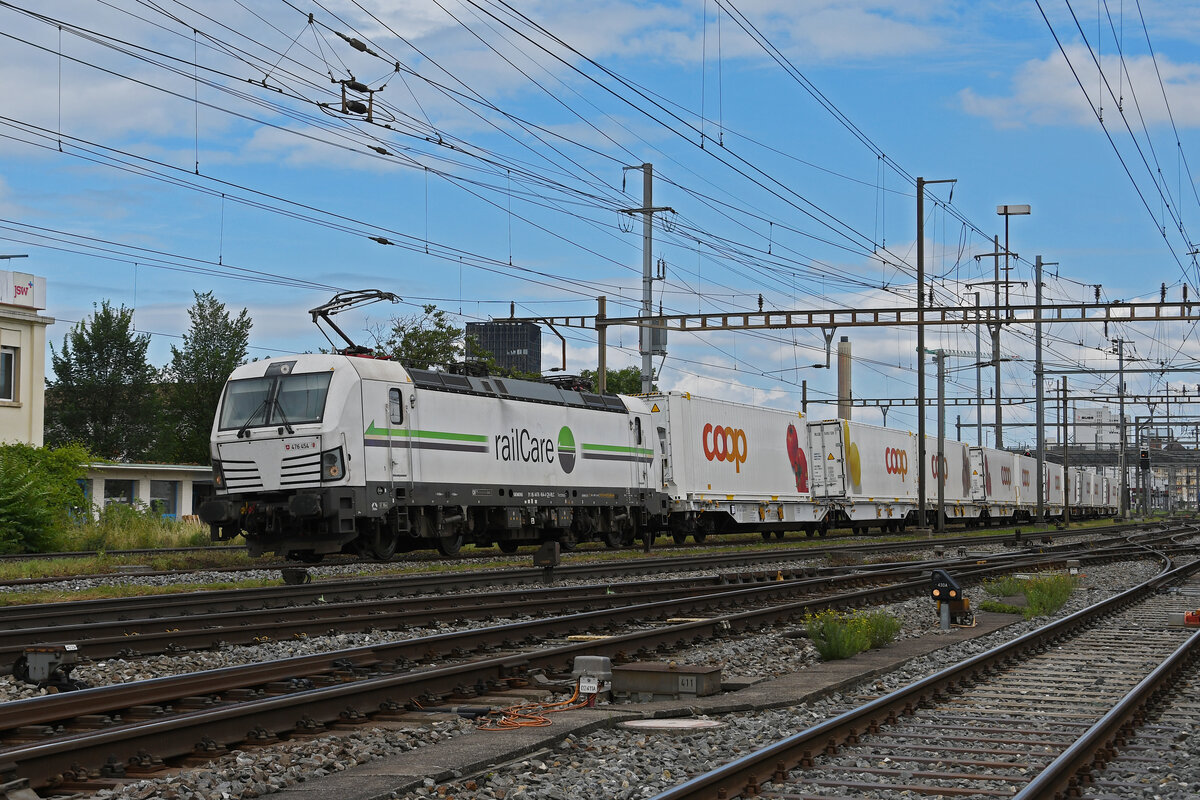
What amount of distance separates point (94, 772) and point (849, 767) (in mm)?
4291

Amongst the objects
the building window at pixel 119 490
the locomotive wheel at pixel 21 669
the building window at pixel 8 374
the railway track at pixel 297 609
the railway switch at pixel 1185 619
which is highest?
the building window at pixel 8 374

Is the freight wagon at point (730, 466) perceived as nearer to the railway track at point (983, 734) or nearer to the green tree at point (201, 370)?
the railway track at point (983, 734)

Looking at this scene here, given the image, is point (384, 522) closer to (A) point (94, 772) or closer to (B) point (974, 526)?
(A) point (94, 772)

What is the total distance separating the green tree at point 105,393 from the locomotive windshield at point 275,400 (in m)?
63.6

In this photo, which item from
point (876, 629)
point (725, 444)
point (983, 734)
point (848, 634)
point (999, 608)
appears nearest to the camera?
point (983, 734)

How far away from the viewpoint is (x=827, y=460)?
39.9 m

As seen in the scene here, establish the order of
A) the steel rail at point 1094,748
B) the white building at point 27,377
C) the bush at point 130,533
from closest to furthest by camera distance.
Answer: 1. the steel rail at point 1094,748
2. the bush at point 130,533
3. the white building at point 27,377

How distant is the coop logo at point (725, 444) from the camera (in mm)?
33094

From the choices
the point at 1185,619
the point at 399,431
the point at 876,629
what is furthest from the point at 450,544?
the point at 1185,619

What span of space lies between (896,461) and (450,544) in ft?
84.4

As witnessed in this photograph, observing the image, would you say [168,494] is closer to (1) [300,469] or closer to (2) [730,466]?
(2) [730,466]

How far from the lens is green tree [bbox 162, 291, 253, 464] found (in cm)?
8481

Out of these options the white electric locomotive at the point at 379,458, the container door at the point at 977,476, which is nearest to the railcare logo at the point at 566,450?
the white electric locomotive at the point at 379,458

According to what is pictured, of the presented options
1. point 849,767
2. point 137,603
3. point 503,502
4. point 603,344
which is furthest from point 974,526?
point 849,767
